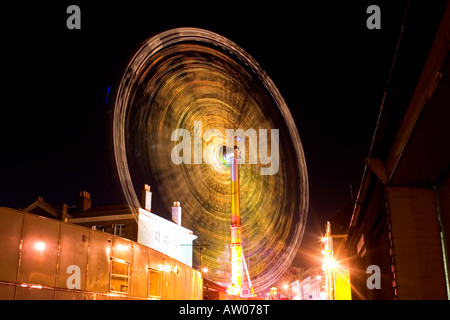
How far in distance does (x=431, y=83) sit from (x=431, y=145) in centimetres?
219

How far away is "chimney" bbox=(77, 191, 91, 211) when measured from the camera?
50.3 meters

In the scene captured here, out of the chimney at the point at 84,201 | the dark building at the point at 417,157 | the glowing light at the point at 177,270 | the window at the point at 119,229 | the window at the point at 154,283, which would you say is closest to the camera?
the dark building at the point at 417,157

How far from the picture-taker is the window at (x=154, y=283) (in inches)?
554

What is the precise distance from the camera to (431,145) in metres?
8.17

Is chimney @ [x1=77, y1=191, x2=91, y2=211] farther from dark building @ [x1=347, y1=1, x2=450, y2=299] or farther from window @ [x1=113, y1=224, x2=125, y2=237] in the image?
dark building @ [x1=347, y1=1, x2=450, y2=299]

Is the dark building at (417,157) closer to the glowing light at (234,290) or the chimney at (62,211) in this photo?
the glowing light at (234,290)

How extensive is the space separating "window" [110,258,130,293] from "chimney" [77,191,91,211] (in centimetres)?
3923

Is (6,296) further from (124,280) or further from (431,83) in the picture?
(431,83)

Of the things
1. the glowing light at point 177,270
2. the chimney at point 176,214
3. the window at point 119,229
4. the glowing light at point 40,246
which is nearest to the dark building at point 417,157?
the glowing light at point 177,270

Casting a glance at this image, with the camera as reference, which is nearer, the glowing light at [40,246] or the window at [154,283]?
the glowing light at [40,246]

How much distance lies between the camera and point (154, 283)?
14430mm

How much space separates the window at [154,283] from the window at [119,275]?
1351mm
